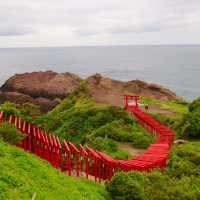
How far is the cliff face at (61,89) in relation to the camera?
45.5 m

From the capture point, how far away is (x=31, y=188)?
1263 centimetres

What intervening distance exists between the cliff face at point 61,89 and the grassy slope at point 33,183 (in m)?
24.8

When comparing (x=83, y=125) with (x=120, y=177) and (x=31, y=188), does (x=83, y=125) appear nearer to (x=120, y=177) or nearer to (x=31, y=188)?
(x=120, y=177)

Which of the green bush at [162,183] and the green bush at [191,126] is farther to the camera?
the green bush at [191,126]

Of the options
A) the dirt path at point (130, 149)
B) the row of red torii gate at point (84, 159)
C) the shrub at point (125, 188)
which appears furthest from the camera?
the dirt path at point (130, 149)

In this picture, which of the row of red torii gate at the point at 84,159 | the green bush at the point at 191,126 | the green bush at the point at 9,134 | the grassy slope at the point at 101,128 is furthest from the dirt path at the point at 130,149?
the green bush at the point at 9,134

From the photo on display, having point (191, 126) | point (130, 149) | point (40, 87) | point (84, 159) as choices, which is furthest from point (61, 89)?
point (84, 159)

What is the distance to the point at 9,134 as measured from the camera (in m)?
18.7

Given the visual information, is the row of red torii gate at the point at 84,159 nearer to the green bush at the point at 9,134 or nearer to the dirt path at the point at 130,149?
the green bush at the point at 9,134

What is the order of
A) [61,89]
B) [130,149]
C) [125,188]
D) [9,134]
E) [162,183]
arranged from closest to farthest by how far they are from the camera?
1. [125,188]
2. [162,183]
3. [9,134]
4. [130,149]
5. [61,89]

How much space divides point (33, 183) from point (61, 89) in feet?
169

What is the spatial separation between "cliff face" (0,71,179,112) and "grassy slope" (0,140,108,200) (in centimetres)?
2481

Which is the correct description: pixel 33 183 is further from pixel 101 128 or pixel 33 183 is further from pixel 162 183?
pixel 101 128

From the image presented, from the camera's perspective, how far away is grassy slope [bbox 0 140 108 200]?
12.2 m
